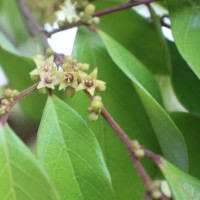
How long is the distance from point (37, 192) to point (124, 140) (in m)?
0.18

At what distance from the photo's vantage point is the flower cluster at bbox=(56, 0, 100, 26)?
3.87ft

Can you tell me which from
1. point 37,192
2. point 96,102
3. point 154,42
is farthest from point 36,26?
point 37,192

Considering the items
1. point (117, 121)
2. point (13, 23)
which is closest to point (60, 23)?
point (117, 121)

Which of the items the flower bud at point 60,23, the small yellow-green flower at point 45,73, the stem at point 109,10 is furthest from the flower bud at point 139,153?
the flower bud at point 60,23

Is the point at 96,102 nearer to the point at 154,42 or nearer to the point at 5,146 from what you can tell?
the point at 5,146

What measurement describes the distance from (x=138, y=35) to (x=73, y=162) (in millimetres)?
583

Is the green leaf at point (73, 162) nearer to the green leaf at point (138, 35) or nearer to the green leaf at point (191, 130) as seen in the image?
the green leaf at point (191, 130)

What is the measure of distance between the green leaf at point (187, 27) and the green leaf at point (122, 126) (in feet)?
0.62

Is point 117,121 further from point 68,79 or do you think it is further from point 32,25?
point 32,25

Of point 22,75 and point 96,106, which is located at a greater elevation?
point 22,75

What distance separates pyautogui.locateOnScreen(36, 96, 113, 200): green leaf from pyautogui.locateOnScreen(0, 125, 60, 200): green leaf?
2.9 inches

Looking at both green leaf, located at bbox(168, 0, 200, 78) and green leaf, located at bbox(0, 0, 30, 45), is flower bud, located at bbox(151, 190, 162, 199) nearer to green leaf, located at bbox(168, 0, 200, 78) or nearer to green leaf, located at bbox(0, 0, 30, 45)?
green leaf, located at bbox(168, 0, 200, 78)

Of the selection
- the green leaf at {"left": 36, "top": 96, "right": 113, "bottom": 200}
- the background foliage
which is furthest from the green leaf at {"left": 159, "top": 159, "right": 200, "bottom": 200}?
the green leaf at {"left": 36, "top": 96, "right": 113, "bottom": 200}

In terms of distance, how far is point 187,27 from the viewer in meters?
1.04
